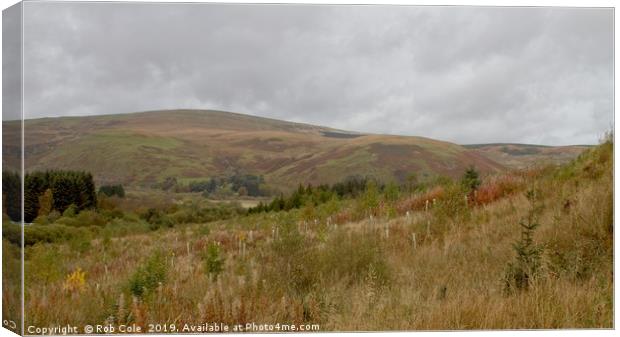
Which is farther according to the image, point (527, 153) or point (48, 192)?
point (527, 153)

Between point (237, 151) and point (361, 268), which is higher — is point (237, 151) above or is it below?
above

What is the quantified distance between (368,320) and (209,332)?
4.79ft

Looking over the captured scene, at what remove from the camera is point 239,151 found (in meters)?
7.31

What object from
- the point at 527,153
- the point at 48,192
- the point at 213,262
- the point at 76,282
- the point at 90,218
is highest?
the point at 527,153

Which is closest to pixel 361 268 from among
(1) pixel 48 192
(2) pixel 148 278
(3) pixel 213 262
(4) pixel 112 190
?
(3) pixel 213 262

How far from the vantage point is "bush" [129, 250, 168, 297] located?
656 cm

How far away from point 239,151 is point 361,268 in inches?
69.3

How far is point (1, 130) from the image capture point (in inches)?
262

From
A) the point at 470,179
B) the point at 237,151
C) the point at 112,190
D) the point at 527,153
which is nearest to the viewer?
the point at 112,190

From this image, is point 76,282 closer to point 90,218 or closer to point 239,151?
point 90,218

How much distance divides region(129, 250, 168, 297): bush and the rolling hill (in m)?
0.84

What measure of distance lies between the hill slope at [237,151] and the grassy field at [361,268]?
41 centimetres

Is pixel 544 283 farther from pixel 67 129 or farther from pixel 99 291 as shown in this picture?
pixel 67 129

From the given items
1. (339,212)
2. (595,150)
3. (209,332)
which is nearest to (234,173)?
(339,212)
